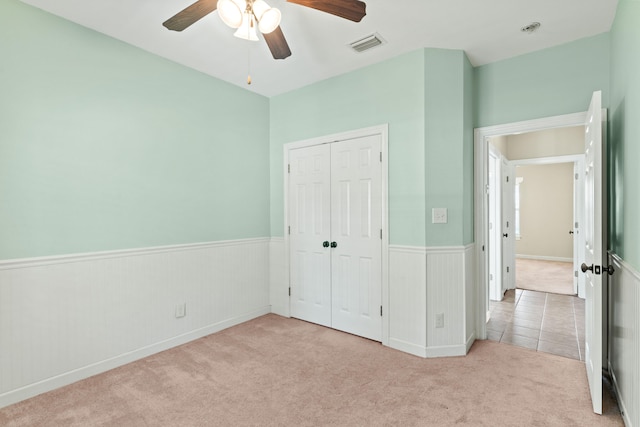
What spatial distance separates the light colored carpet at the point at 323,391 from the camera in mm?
2045

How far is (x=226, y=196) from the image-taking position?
3.63 meters

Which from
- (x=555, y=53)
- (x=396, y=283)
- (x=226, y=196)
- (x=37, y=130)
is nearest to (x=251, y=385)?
(x=396, y=283)

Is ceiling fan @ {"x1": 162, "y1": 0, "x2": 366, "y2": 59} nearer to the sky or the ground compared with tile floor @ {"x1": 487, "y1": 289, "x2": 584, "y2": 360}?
nearer to the sky

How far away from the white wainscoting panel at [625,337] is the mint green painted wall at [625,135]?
0.11 metres

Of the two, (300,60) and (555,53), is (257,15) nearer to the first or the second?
(300,60)

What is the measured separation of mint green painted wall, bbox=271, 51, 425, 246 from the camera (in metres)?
2.96

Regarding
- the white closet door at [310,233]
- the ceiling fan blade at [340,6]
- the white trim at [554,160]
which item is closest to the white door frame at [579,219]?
the white trim at [554,160]

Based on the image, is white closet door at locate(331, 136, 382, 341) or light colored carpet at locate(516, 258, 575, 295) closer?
white closet door at locate(331, 136, 382, 341)

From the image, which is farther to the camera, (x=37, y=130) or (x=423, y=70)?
(x=423, y=70)

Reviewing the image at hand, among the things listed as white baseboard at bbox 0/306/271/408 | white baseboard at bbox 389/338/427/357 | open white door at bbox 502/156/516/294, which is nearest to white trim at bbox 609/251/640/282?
white baseboard at bbox 389/338/427/357

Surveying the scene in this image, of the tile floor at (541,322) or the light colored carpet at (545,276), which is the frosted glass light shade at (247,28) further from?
the light colored carpet at (545,276)

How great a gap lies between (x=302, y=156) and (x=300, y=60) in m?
1.06

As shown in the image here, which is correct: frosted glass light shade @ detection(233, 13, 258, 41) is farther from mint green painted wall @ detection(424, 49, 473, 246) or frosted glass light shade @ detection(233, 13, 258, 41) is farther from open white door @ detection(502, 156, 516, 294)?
open white door @ detection(502, 156, 516, 294)

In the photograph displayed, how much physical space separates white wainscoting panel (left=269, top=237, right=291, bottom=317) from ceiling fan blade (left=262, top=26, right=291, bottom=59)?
2.27 metres
